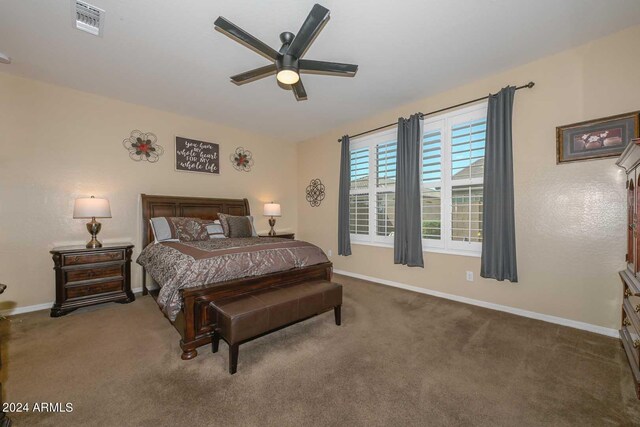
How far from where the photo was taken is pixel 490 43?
8.25 feet

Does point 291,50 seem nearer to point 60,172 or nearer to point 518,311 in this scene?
point 60,172

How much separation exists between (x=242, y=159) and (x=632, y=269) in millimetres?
5181

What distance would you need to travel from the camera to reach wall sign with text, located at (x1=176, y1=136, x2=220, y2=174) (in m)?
4.29

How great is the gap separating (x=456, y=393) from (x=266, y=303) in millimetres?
1465

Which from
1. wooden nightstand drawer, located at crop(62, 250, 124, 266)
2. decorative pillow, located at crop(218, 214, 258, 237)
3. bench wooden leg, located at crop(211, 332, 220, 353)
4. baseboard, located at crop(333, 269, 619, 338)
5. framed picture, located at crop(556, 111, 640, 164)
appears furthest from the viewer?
decorative pillow, located at crop(218, 214, 258, 237)

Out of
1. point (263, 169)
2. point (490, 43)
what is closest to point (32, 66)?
point (263, 169)

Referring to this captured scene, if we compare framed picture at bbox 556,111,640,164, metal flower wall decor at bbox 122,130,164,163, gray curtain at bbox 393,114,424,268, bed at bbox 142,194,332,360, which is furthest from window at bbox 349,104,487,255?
metal flower wall decor at bbox 122,130,164,163

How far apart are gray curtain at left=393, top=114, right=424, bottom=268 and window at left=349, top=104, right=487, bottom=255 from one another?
0.15 meters

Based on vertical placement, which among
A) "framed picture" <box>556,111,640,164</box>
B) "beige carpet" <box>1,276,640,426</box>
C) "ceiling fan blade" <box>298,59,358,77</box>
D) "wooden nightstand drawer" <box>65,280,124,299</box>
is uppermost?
"ceiling fan blade" <box>298,59,358,77</box>

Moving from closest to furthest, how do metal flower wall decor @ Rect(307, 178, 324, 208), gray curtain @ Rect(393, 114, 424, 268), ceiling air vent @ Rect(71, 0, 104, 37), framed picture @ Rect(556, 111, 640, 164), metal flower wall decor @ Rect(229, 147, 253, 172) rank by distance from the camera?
ceiling air vent @ Rect(71, 0, 104, 37) < framed picture @ Rect(556, 111, 640, 164) < gray curtain @ Rect(393, 114, 424, 268) < metal flower wall decor @ Rect(229, 147, 253, 172) < metal flower wall decor @ Rect(307, 178, 324, 208)

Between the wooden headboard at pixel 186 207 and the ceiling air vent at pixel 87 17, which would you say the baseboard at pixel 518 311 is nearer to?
the wooden headboard at pixel 186 207

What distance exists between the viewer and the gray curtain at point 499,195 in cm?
288

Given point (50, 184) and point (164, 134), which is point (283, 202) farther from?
point (50, 184)

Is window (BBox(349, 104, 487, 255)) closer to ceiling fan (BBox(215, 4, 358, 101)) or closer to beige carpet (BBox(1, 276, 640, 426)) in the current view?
beige carpet (BBox(1, 276, 640, 426))
